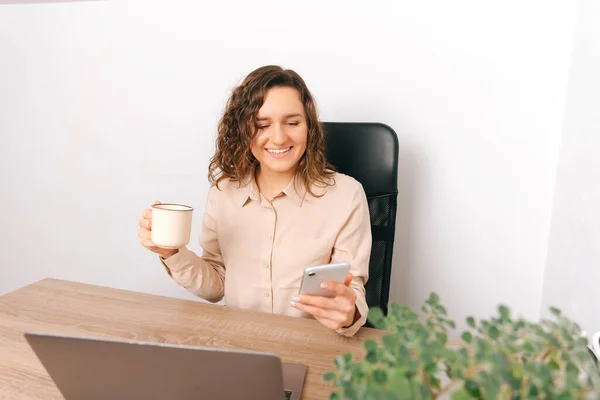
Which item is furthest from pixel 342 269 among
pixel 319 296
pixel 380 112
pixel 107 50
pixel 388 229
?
pixel 107 50

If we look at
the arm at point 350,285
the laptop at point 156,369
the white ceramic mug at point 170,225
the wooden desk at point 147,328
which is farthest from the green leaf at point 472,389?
the white ceramic mug at point 170,225

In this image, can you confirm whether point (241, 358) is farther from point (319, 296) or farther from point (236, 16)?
point (236, 16)

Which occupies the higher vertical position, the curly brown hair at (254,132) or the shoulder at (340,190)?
the curly brown hair at (254,132)

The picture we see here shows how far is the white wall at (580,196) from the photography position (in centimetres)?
126

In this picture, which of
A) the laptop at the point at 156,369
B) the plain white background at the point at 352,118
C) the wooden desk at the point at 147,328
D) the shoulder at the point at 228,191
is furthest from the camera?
the plain white background at the point at 352,118

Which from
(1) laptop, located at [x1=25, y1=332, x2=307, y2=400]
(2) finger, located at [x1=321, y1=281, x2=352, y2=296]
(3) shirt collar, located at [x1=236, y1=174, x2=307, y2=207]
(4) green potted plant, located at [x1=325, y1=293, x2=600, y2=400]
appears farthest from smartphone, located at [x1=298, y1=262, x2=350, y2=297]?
(3) shirt collar, located at [x1=236, y1=174, x2=307, y2=207]

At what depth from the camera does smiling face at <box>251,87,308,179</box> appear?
1.31m

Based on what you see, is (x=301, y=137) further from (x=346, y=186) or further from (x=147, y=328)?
(x=147, y=328)

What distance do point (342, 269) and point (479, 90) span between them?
41.7 inches

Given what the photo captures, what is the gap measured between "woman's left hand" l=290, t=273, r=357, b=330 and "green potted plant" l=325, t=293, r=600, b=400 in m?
0.44

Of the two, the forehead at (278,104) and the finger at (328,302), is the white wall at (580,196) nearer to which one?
the finger at (328,302)

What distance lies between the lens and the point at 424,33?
170 centimetres

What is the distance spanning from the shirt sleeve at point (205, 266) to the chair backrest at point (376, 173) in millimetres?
399

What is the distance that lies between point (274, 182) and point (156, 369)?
86cm
